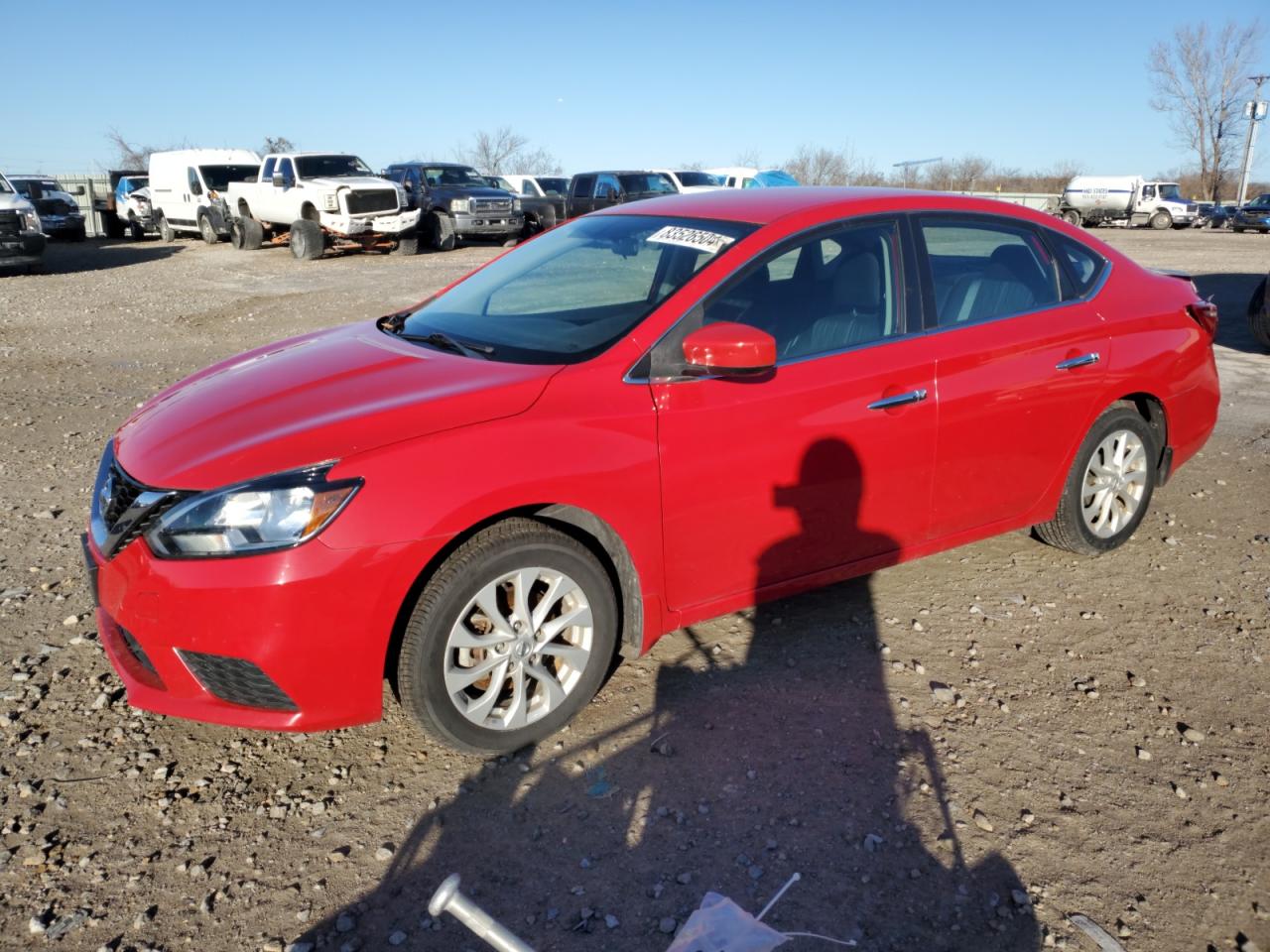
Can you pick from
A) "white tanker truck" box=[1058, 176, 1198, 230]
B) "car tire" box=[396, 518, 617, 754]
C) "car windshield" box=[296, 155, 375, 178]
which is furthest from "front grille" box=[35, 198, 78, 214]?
"white tanker truck" box=[1058, 176, 1198, 230]

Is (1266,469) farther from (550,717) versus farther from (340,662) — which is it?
(340,662)

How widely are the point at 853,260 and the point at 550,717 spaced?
2.07 meters

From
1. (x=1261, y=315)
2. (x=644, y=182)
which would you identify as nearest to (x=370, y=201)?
(x=644, y=182)

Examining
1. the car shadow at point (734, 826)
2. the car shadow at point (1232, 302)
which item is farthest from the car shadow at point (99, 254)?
the car shadow at point (734, 826)

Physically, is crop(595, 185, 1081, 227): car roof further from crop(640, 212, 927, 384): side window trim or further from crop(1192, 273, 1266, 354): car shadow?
crop(1192, 273, 1266, 354): car shadow

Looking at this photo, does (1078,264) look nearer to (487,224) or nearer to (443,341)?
(443,341)

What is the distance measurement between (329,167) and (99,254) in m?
7.69

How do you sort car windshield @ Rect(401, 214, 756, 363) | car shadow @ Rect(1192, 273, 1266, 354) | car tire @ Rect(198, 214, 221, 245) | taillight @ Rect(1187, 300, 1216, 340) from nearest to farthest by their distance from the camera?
car windshield @ Rect(401, 214, 756, 363)
taillight @ Rect(1187, 300, 1216, 340)
car shadow @ Rect(1192, 273, 1266, 354)
car tire @ Rect(198, 214, 221, 245)

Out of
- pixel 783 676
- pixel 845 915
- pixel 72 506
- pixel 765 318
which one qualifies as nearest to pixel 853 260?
pixel 765 318

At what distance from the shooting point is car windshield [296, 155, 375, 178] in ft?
72.8

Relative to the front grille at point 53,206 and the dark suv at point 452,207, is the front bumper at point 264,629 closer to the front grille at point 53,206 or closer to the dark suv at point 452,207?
the dark suv at point 452,207

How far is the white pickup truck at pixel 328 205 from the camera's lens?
70.6 ft

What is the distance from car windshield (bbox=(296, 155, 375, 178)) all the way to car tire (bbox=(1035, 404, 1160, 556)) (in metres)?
20.8

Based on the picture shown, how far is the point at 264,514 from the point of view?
9.10ft
